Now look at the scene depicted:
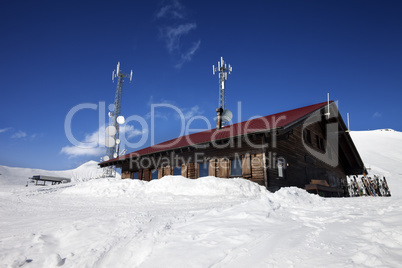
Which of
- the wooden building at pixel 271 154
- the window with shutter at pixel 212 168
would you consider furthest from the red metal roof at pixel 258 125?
the window with shutter at pixel 212 168

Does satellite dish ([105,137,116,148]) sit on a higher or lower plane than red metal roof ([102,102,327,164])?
higher

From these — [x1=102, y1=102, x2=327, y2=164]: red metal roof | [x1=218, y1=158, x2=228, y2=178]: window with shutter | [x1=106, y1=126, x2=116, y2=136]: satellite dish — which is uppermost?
[x1=106, y1=126, x2=116, y2=136]: satellite dish

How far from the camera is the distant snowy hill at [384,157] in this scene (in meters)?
32.3

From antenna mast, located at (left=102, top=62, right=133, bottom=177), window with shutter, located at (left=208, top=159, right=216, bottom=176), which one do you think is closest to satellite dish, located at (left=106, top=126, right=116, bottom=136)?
antenna mast, located at (left=102, top=62, right=133, bottom=177)

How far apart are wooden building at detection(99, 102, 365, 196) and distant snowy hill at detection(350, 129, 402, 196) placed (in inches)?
313

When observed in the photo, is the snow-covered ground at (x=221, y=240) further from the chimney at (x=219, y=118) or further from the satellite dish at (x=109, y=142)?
the satellite dish at (x=109, y=142)

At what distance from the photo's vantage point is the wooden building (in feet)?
43.3

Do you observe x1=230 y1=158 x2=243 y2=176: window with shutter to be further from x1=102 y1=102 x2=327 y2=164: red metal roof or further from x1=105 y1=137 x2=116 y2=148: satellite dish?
x1=105 y1=137 x2=116 y2=148: satellite dish

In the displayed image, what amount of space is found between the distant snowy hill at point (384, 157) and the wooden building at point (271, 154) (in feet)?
26.1

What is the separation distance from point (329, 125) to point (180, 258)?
18865 millimetres

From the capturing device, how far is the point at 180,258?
9.65ft

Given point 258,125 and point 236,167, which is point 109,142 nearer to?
point 236,167

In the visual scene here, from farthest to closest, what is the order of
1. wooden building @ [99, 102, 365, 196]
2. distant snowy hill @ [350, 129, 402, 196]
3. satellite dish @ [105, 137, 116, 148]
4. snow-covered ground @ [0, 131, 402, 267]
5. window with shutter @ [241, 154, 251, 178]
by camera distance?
1. distant snowy hill @ [350, 129, 402, 196]
2. satellite dish @ [105, 137, 116, 148]
3. window with shutter @ [241, 154, 251, 178]
4. wooden building @ [99, 102, 365, 196]
5. snow-covered ground @ [0, 131, 402, 267]

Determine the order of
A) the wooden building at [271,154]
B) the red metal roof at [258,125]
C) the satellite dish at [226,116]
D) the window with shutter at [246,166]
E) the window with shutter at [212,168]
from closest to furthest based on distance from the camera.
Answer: the red metal roof at [258,125], the wooden building at [271,154], the window with shutter at [246,166], the window with shutter at [212,168], the satellite dish at [226,116]
